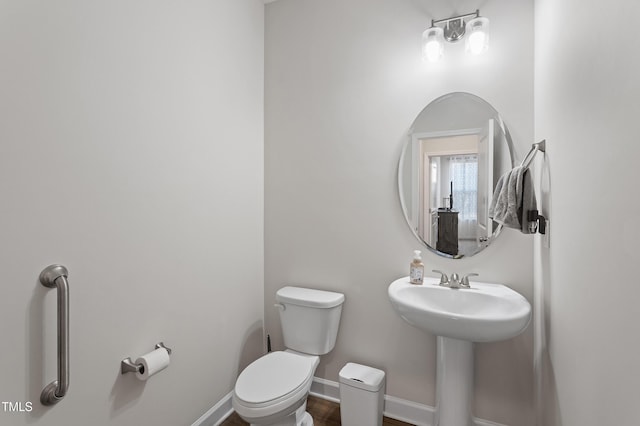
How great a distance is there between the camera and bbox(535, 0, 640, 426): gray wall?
67 centimetres

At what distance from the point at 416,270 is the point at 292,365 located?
84cm

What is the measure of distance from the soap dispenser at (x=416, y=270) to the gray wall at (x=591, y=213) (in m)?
0.56

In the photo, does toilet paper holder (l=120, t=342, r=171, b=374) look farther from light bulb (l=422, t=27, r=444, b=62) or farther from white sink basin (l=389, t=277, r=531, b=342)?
light bulb (l=422, t=27, r=444, b=62)

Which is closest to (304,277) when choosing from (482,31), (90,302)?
(90,302)

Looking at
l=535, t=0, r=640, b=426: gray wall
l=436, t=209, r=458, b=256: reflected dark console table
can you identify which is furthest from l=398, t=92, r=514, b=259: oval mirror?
l=535, t=0, r=640, b=426: gray wall

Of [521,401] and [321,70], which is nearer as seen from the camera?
[521,401]

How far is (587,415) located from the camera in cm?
88

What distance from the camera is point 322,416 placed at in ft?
6.45

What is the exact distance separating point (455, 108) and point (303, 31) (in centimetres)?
114

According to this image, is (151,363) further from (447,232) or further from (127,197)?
(447,232)

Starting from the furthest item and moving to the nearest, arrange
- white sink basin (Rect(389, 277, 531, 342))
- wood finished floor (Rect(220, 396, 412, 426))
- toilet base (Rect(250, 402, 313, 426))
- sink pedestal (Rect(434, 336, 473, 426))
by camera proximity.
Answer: wood finished floor (Rect(220, 396, 412, 426)) → toilet base (Rect(250, 402, 313, 426)) → sink pedestal (Rect(434, 336, 473, 426)) → white sink basin (Rect(389, 277, 531, 342))

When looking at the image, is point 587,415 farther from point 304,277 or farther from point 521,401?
point 304,277

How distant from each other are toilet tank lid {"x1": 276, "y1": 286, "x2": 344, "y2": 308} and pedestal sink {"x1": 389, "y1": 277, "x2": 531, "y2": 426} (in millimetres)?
414

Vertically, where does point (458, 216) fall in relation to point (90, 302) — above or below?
above
